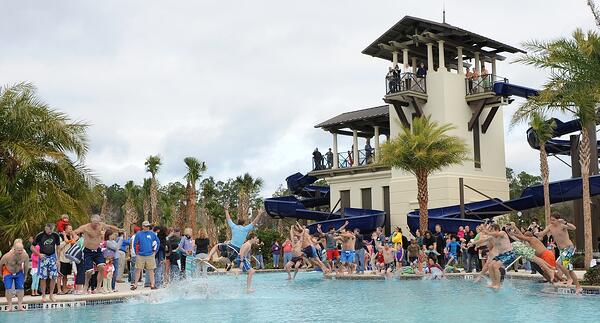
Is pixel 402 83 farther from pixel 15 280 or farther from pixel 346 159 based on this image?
pixel 15 280

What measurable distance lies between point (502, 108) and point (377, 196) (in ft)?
27.3

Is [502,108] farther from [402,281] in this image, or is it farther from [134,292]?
[134,292]

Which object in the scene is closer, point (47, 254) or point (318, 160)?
point (47, 254)

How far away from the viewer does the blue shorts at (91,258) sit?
14.2 meters

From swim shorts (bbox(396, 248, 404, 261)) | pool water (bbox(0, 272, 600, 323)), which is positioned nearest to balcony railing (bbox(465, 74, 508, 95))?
swim shorts (bbox(396, 248, 404, 261))

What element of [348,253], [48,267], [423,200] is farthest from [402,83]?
[48,267]

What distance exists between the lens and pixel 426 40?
35.1 metres

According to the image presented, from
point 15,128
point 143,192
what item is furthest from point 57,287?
point 143,192

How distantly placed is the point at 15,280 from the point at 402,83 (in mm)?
25037

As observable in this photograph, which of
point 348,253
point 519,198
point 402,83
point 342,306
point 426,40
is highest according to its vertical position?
point 426,40

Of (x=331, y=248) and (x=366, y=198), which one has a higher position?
(x=366, y=198)

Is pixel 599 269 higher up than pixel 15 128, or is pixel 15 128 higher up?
pixel 15 128

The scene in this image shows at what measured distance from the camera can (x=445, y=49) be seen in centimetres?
3678

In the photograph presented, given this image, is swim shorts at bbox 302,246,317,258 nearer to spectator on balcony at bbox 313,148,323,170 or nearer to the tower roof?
the tower roof
